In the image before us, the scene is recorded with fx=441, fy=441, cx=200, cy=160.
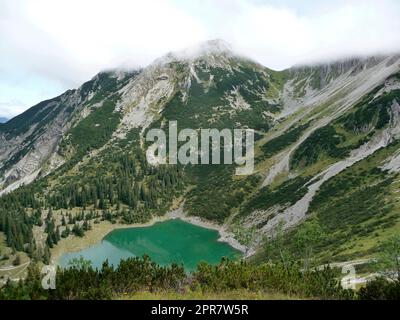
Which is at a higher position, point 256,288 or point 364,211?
point 364,211

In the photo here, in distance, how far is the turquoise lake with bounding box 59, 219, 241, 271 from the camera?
15262 cm

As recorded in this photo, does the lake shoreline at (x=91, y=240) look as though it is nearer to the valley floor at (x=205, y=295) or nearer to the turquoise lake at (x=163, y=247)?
the turquoise lake at (x=163, y=247)

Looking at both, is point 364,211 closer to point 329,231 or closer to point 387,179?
point 329,231

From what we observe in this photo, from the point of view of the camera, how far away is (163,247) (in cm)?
17038

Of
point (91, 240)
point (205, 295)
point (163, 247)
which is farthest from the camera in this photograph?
point (91, 240)

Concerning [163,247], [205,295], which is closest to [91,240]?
[163,247]

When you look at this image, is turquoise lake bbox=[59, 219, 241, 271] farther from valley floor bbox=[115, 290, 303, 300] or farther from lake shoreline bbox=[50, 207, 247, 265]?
valley floor bbox=[115, 290, 303, 300]

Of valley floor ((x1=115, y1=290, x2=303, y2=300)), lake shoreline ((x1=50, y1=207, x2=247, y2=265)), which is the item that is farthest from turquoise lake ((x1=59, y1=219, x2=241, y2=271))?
valley floor ((x1=115, y1=290, x2=303, y2=300))

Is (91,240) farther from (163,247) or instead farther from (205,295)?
(205,295)

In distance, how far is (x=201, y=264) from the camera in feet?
118

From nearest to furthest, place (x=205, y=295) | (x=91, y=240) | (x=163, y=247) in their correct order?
(x=205, y=295), (x=163, y=247), (x=91, y=240)

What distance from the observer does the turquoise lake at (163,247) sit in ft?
501
